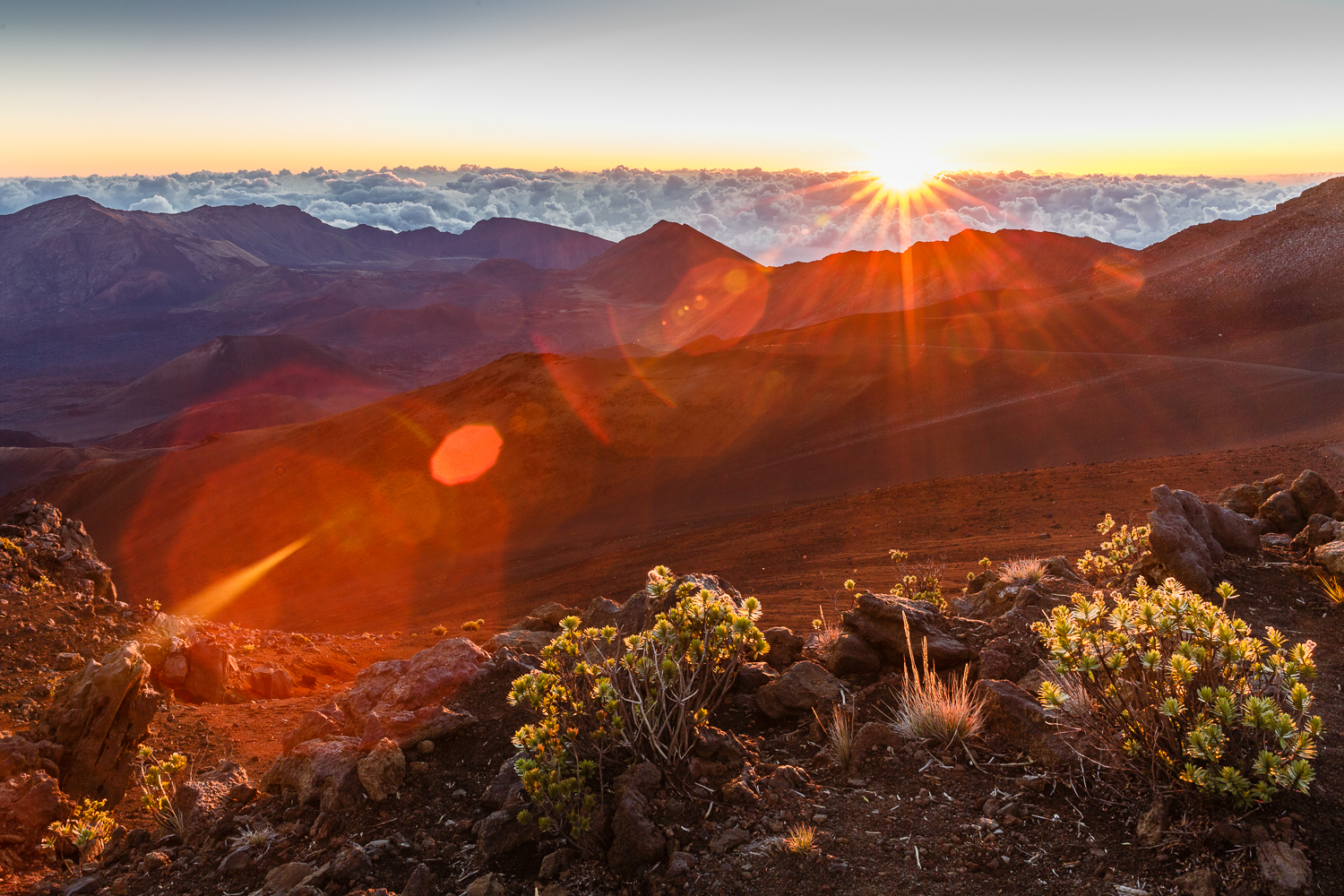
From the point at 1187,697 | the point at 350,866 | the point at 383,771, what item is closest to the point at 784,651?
the point at 383,771

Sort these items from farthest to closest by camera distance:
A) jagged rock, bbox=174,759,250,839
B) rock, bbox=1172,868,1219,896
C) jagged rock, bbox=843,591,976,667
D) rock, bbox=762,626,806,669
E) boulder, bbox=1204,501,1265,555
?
boulder, bbox=1204,501,1265,555
rock, bbox=762,626,806,669
jagged rock, bbox=843,591,976,667
jagged rock, bbox=174,759,250,839
rock, bbox=1172,868,1219,896

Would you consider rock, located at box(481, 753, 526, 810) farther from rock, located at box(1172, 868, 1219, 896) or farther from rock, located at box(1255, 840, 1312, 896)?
rock, located at box(1255, 840, 1312, 896)

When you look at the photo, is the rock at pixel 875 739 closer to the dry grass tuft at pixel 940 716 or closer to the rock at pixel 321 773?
the dry grass tuft at pixel 940 716

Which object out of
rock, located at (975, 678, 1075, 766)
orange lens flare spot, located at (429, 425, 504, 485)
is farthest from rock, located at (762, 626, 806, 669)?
orange lens flare spot, located at (429, 425, 504, 485)

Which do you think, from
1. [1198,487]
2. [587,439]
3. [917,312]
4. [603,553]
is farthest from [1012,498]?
[917,312]

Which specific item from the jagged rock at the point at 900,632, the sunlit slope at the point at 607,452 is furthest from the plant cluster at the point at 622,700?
the sunlit slope at the point at 607,452
